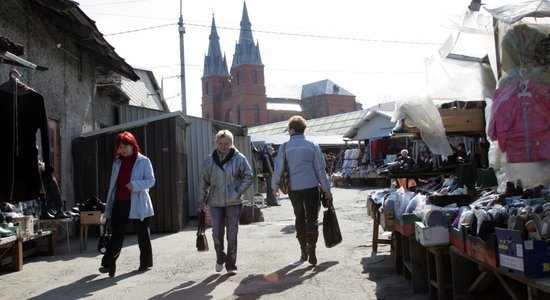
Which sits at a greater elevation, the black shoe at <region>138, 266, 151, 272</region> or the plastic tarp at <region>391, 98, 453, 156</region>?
the plastic tarp at <region>391, 98, 453, 156</region>

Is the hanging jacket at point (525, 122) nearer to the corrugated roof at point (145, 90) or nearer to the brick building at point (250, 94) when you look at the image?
the corrugated roof at point (145, 90)

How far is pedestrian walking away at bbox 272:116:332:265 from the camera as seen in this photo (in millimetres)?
7000

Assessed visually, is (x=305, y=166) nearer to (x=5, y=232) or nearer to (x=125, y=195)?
(x=125, y=195)

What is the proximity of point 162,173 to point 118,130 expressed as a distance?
50.2 inches

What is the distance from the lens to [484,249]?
375cm

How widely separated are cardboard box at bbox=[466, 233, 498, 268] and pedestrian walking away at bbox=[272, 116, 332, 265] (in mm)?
3085

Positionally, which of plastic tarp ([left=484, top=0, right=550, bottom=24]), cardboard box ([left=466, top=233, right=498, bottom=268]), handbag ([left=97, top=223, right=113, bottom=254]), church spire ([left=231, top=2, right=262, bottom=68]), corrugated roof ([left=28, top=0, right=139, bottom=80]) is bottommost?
handbag ([left=97, top=223, right=113, bottom=254])

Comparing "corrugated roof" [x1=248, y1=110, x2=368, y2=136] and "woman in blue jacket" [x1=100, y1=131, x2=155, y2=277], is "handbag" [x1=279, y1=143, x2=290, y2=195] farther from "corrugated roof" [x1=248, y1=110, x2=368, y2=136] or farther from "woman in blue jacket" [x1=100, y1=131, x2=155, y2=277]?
"corrugated roof" [x1=248, y1=110, x2=368, y2=136]

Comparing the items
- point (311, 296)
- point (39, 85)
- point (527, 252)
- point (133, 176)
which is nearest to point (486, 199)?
point (527, 252)

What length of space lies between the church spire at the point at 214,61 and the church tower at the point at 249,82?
10.7ft

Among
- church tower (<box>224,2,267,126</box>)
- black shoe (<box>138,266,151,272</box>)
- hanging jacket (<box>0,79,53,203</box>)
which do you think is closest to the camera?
hanging jacket (<box>0,79,53,203</box>)

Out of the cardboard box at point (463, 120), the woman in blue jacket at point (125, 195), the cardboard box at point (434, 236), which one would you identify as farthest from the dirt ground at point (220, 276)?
the cardboard box at point (463, 120)

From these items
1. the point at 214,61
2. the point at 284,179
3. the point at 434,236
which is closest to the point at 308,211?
the point at 284,179

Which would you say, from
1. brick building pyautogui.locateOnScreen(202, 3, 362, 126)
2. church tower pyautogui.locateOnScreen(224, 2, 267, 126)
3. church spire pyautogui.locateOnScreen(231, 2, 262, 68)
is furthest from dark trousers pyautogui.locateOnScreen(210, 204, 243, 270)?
church spire pyautogui.locateOnScreen(231, 2, 262, 68)
